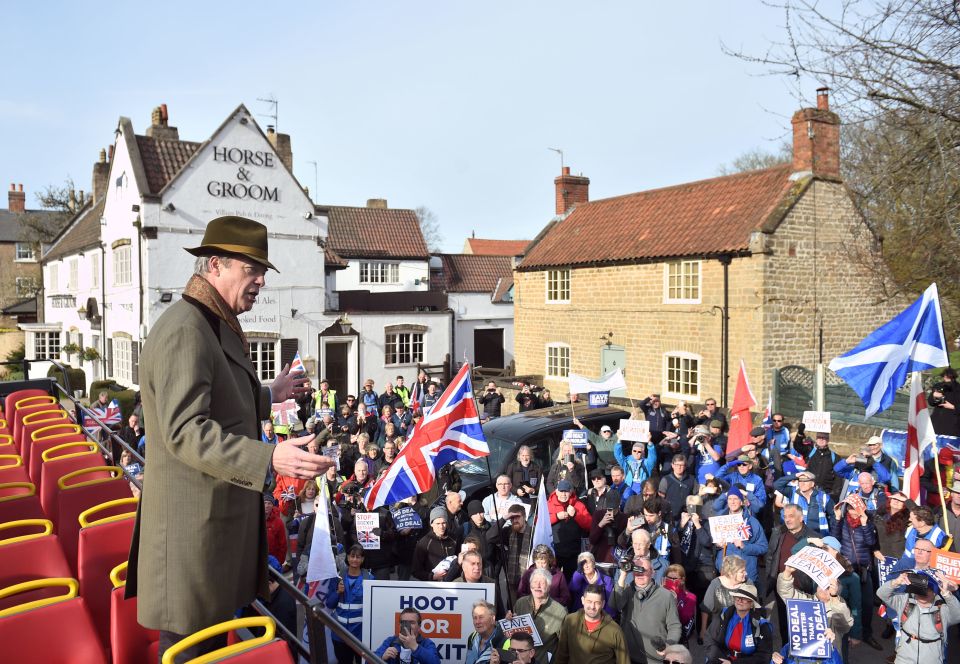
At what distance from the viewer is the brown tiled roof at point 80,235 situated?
1136 inches

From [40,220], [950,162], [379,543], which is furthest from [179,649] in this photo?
[40,220]

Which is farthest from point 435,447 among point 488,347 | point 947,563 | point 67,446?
point 488,347

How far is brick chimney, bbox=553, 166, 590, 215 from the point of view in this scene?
104ft

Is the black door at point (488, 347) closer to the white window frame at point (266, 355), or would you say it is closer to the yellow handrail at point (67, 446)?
the white window frame at point (266, 355)

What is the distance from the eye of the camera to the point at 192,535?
260 centimetres

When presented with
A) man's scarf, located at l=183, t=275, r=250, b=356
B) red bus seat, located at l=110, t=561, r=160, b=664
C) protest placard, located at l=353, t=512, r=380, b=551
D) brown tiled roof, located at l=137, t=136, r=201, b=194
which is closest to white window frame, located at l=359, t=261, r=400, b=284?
brown tiled roof, located at l=137, t=136, r=201, b=194

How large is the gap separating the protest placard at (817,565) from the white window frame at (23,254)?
5532cm

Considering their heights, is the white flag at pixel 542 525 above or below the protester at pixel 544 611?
above

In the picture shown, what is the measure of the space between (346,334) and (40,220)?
30.9 meters

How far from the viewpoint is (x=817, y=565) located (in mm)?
7113

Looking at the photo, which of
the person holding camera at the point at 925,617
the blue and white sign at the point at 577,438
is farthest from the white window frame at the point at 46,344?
the person holding camera at the point at 925,617

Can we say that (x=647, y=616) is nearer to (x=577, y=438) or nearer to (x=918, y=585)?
(x=918, y=585)

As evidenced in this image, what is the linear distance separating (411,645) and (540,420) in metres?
7.27

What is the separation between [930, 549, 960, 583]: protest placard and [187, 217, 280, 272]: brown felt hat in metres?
7.17
